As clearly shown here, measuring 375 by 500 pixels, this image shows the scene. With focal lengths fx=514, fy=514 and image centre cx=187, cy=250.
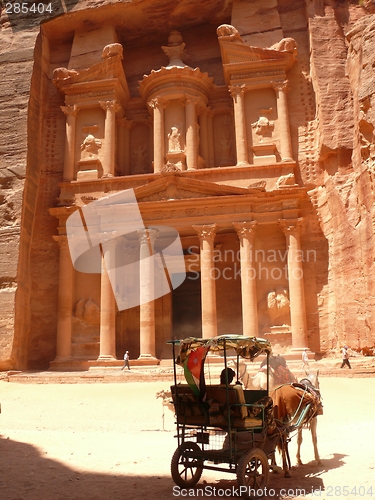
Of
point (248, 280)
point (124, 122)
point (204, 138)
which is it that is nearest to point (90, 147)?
point (124, 122)

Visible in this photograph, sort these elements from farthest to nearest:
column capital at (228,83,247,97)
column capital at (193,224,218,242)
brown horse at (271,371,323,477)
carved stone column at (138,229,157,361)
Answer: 1. column capital at (228,83,247,97)
2. column capital at (193,224,218,242)
3. carved stone column at (138,229,157,361)
4. brown horse at (271,371,323,477)

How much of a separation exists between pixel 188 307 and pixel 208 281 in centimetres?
444

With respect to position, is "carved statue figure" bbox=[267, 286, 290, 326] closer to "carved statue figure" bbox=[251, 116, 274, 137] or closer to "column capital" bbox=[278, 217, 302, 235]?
"column capital" bbox=[278, 217, 302, 235]

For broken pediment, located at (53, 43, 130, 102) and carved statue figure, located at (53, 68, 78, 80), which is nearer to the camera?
broken pediment, located at (53, 43, 130, 102)

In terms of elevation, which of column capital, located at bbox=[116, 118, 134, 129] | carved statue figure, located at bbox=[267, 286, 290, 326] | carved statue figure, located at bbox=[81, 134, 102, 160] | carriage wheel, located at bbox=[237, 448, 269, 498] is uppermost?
column capital, located at bbox=[116, 118, 134, 129]

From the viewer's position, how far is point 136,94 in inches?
1196

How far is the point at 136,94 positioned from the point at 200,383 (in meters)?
25.9

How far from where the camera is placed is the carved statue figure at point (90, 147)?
27641mm

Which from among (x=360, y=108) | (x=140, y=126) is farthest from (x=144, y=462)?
(x=140, y=126)

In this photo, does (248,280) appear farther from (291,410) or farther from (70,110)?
(291,410)

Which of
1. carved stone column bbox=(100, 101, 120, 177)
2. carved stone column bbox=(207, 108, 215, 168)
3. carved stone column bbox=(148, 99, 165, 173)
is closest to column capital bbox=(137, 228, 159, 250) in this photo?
carved stone column bbox=(148, 99, 165, 173)

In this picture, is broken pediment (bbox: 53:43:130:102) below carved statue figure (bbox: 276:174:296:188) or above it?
above

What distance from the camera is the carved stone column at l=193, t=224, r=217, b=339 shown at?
2302cm

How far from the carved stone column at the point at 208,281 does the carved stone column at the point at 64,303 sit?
6.52 meters
